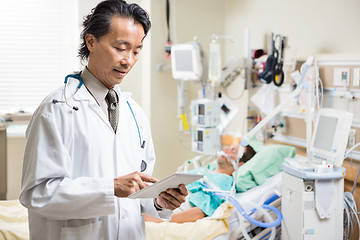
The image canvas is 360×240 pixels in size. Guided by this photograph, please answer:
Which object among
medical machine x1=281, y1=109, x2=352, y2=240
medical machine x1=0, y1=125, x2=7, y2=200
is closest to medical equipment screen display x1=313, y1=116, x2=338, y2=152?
medical machine x1=281, y1=109, x2=352, y2=240

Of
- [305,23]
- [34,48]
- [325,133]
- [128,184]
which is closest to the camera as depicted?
[128,184]

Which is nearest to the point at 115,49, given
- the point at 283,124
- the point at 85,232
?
the point at 85,232

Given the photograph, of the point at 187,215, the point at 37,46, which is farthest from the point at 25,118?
the point at 187,215

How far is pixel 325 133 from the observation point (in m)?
2.53

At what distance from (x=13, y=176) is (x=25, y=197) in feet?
9.49

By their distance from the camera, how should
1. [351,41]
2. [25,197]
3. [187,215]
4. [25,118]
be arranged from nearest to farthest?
[25,197]
[187,215]
[351,41]
[25,118]

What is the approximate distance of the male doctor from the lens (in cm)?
121

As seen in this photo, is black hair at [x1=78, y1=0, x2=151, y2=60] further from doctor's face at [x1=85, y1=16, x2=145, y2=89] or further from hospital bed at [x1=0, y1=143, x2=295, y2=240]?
hospital bed at [x1=0, y1=143, x2=295, y2=240]

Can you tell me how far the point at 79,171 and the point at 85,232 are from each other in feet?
0.62

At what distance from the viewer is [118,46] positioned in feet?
4.38

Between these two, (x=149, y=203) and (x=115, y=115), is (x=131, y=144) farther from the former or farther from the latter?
(x=149, y=203)

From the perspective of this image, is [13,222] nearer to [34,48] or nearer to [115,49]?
[115,49]

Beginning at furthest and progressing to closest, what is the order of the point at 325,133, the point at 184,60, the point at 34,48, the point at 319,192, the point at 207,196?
1. the point at 34,48
2. the point at 184,60
3. the point at 207,196
4. the point at 325,133
5. the point at 319,192

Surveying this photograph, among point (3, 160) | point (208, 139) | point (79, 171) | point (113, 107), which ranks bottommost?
point (3, 160)
